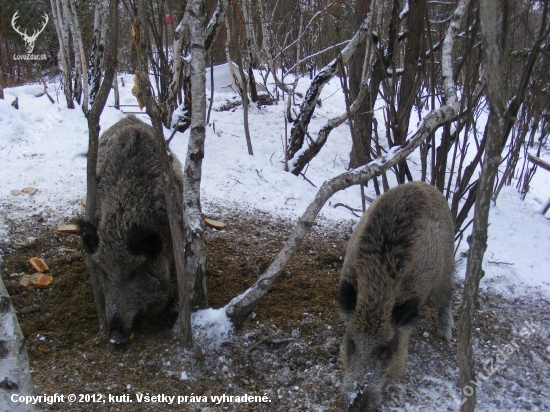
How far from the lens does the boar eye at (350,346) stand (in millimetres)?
3016

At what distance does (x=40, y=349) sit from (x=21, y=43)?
11.9 metres

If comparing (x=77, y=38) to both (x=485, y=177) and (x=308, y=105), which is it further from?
(x=485, y=177)

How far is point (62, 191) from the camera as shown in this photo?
5.36 metres

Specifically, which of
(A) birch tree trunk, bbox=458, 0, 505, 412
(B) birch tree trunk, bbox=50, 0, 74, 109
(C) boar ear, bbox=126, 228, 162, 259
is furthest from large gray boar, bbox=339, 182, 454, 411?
(B) birch tree trunk, bbox=50, 0, 74, 109

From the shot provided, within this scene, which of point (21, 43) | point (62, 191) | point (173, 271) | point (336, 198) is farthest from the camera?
point (21, 43)

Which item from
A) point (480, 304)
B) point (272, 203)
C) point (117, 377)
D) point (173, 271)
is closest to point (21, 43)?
point (272, 203)

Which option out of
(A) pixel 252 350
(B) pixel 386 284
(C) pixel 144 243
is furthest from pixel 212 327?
(B) pixel 386 284

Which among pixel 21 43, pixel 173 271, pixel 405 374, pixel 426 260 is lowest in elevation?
pixel 405 374

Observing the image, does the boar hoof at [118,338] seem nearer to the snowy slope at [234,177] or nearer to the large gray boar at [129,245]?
the large gray boar at [129,245]

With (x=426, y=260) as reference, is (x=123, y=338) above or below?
below

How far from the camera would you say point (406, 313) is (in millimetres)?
2938

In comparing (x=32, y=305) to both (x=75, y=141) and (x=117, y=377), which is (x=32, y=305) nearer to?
(x=117, y=377)

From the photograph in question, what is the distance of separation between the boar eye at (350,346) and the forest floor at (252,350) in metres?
0.22

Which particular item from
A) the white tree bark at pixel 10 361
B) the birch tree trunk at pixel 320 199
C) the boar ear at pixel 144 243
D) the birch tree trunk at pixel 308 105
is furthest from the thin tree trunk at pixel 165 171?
the birch tree trunk at pixel 308 105
